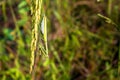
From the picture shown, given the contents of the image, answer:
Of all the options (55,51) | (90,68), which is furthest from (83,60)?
(55,51)

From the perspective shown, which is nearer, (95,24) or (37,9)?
(37,9)

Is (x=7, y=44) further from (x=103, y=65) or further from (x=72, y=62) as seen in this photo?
(x=103, y=65)

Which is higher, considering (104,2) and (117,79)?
(104,2)

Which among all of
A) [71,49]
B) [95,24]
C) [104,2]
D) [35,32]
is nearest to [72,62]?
[71,49]

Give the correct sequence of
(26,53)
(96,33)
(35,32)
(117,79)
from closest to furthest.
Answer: (35,32), (117,79), (26,53), (96,33)

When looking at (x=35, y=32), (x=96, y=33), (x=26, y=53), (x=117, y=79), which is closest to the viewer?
(x=35, y=32)

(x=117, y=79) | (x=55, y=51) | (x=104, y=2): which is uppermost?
(x=104, y=2)

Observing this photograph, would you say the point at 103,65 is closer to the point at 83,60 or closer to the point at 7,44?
the point at 83,60
